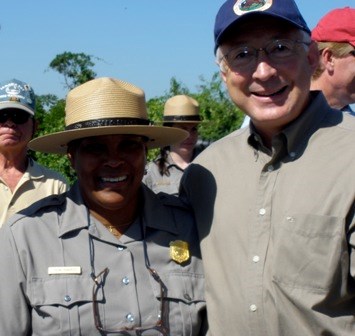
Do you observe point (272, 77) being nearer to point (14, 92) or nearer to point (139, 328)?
point (139, 328)

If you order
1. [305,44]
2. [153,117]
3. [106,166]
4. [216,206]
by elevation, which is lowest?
[216,206]

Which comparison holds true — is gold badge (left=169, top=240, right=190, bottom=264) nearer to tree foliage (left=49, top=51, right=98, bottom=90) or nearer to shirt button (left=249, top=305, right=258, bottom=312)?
shirt button (left=249, top=305, right=258, bottom=312)

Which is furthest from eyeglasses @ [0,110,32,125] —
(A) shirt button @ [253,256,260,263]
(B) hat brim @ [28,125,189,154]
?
(A) shirt button @ [253,256,260,263]

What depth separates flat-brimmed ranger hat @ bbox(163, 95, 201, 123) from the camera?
8.69m

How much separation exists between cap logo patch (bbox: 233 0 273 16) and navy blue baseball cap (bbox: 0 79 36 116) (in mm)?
2503

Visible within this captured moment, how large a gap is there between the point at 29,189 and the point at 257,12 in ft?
8.55

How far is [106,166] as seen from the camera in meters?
3.27

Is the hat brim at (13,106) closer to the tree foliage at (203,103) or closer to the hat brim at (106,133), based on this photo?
the hat brim at (106,133)

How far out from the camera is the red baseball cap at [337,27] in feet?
14.7

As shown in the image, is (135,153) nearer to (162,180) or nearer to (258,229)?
(258,229)

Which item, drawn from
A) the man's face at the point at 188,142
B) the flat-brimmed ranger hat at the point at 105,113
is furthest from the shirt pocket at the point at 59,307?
the man's face at the point at 188,142

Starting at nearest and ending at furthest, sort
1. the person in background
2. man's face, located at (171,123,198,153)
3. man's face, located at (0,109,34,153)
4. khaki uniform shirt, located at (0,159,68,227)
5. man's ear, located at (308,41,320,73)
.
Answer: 1. man's ear, located at (308,41,320,73)
2. khaki uniform shirt, located at (0,159,68,227)
3. man's face, located at (0,109,34,153)
4. the person in background
5. man's face, located at (171,123,198,153)

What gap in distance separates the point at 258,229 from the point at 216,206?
30 centimetres

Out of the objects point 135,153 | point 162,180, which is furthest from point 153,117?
point 135,153
